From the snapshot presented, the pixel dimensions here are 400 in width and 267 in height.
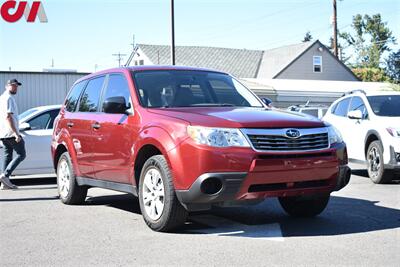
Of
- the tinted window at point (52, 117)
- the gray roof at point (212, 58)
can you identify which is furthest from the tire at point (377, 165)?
the gray roof at point (212, 58)

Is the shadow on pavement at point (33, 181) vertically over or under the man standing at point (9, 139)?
under

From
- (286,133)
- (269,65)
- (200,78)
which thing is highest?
(269,65)

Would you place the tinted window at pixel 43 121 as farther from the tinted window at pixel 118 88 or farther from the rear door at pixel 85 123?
the tinted window at pixel 118 88

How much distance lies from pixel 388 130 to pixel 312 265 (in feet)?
19.8

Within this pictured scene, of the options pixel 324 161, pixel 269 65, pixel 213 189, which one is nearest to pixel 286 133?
pixel 324 161

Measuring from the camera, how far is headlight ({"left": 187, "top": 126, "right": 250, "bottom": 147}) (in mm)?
5504

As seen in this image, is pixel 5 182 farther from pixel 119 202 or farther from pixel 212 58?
pixel 212 58

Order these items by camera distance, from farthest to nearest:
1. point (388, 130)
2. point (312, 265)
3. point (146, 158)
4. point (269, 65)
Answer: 1. point (269, 65)
2. point (388, 130)
3. point (146, 158)
4. point (312, 265)

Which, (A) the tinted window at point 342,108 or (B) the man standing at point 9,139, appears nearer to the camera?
(B) the man standing at point 9,139

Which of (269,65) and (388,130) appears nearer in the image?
(388,130)

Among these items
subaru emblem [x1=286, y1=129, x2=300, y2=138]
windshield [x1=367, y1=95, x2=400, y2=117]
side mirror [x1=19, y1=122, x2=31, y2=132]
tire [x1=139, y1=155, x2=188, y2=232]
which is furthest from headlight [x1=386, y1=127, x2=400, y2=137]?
side mirror [x1=19, y1=122, x2=31, y2=132]

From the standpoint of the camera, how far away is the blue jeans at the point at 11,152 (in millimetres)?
10000

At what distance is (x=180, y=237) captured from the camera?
573 centimetres

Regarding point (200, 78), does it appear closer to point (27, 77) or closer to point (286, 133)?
point (286, 133)
